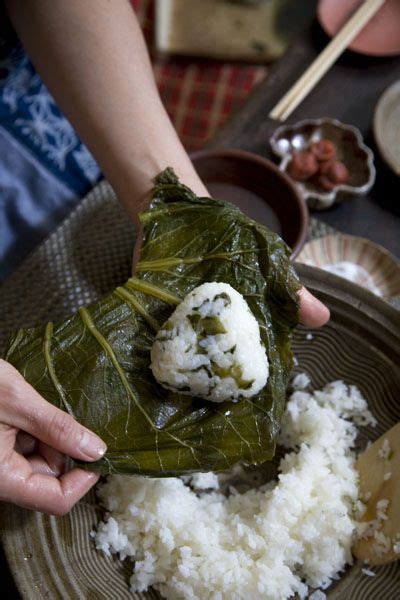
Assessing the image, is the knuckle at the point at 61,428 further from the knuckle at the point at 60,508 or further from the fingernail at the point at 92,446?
the knuckle at the point at 60,508

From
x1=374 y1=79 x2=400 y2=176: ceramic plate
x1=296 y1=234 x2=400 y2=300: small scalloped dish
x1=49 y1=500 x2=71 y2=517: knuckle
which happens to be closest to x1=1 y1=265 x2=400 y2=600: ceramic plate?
x1=49 y1=500 x2=71 y2=517: knuckle

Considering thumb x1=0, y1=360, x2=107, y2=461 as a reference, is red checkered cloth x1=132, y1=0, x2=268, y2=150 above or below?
below

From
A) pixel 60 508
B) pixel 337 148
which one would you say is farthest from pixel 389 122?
pixel 60 508

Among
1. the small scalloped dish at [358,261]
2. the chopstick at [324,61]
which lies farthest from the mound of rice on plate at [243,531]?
the chopstick at [324,61]

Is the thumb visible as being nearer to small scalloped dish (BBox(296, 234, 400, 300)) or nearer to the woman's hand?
the woman's hand

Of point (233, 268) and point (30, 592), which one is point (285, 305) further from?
point (30, 592)

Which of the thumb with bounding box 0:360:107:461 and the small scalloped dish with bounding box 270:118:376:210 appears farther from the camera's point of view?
the small scalloped dish with bounding box 270:118:376:210

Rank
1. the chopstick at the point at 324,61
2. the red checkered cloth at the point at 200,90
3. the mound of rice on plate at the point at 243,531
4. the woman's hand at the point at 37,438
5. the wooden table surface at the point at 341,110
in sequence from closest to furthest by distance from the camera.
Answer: the woman's hand at the point at 37,438, the mound of rice on plate at the point at 243,531, the wooden table surface at the point at 341,110, the chopstick at the point at 324,61, the red checkered cloth at the point at 200,90
